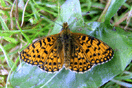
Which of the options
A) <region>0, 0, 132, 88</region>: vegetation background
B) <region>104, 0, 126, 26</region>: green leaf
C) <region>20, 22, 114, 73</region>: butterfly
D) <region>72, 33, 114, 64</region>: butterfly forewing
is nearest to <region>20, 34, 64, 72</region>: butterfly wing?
<region>20, 22, 114, 73</region>: butterfly

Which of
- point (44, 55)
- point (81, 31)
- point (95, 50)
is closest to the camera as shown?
point (95, 50)

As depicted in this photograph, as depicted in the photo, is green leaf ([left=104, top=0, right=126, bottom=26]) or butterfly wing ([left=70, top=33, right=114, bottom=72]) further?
green leaf ([left=104, top=0, right=126, bottom=26])

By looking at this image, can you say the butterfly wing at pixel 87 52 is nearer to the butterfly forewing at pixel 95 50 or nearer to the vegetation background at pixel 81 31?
the butterfly forewing at pixel 95 50

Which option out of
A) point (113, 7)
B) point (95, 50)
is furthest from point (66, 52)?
point (113, 7)

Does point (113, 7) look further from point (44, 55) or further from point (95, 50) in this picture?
point (44, 55)

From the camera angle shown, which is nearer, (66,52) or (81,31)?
(66,52)

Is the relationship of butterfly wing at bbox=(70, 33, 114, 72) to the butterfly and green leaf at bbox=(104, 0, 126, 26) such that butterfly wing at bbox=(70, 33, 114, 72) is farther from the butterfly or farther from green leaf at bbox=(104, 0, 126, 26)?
green leaf at bbox=(104, 0, 126, 26)

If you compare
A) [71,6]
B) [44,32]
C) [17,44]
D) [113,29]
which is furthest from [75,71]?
[17,44]
